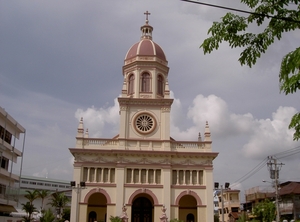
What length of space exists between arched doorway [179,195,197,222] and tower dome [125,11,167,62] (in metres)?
18.6

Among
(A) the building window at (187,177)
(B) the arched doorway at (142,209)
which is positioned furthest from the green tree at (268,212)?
(B) the arched doorway at (142,209)

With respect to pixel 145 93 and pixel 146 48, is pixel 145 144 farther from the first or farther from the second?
pixel 146 48

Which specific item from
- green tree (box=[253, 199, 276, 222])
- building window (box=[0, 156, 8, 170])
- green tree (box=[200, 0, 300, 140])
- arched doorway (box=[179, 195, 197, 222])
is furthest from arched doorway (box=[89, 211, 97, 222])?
green tree (box=[200, 0, 300, 140])

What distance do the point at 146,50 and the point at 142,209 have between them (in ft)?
67.3

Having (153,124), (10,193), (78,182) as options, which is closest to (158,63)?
(153,124)

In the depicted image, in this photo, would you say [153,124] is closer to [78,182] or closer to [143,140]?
[143,140]

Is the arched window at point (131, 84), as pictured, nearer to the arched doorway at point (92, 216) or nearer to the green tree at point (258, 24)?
the arched doorway at point (92, 216)

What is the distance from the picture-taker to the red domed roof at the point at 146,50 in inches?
1869

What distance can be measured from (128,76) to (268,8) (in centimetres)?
4088

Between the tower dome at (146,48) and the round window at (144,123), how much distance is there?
883cm

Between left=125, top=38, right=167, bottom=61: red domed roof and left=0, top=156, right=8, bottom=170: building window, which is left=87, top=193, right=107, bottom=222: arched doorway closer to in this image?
left=0, top=156, right=8, bottom=170: building window

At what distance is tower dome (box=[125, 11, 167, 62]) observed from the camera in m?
47.5

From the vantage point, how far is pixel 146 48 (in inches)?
1880

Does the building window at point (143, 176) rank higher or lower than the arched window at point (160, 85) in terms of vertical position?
lower
